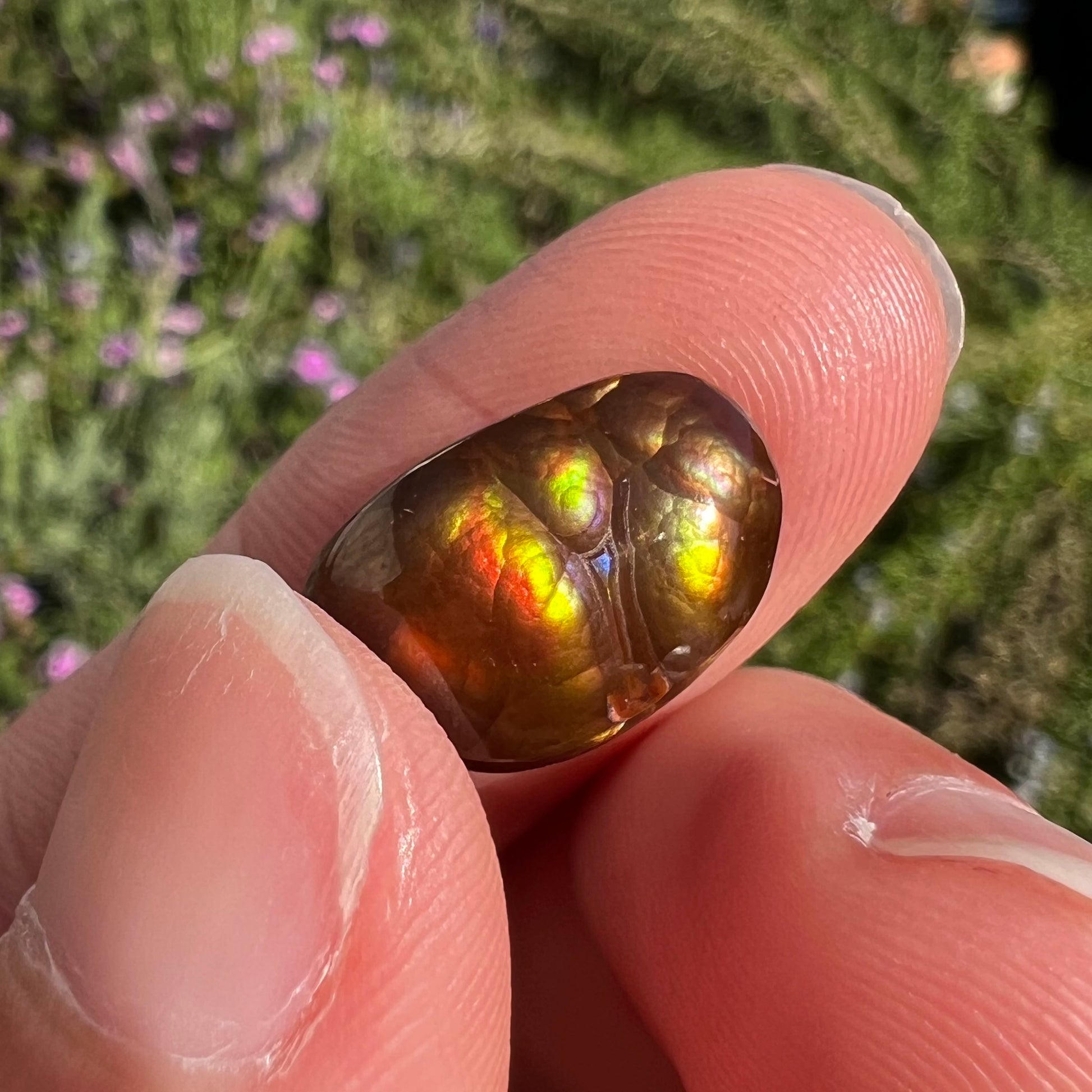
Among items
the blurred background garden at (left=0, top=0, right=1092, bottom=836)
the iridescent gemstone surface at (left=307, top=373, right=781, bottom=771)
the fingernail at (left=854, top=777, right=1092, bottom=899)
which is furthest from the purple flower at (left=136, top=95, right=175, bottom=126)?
the fingernail at (left=854, top=777, right=1092, bottom=899)

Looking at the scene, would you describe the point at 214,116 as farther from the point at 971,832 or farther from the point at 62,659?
the point at 971,832

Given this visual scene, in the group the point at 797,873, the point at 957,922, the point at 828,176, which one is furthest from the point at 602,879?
the point at 828,176

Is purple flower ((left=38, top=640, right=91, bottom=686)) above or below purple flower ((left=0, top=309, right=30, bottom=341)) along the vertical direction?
below

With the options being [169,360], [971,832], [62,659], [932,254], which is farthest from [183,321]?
[971,832]

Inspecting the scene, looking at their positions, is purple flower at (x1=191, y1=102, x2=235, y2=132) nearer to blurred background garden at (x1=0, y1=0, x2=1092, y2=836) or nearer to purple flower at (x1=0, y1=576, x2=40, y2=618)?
blurred background garden at (x1=0, y1=0, x2=1092, y2=836)

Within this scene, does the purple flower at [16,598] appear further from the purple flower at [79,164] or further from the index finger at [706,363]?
→ the purple flower at [79,164]

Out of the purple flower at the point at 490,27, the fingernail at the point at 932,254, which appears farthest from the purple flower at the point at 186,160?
the fingernail at the point at 932,254
